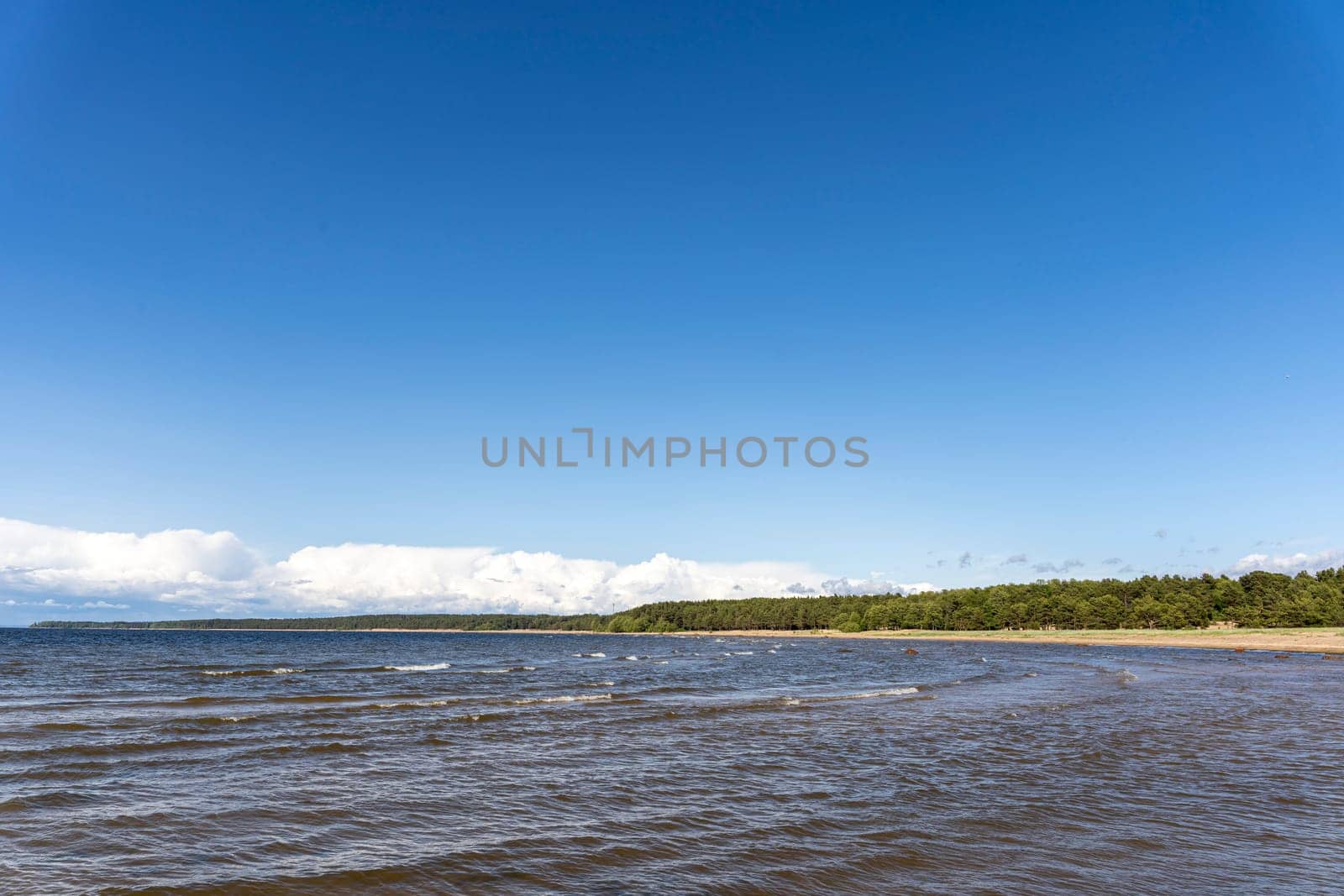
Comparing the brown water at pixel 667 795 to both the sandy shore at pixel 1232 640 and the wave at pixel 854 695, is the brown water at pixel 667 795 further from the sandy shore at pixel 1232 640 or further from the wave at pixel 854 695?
the sandy shore at pixel 1232 640

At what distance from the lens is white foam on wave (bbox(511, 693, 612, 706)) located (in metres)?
37.8

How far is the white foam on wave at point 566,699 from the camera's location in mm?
37812

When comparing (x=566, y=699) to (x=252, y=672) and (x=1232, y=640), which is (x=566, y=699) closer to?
(x=252, y=672)

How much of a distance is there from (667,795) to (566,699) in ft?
74.9

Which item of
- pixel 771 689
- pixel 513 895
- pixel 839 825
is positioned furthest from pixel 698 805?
pixel 771 689

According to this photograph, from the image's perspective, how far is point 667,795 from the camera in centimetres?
1789

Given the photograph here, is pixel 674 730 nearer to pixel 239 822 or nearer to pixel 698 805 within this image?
pixel 698 805

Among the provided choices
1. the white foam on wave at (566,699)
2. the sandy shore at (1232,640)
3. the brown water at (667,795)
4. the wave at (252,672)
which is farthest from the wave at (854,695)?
the sandy shore at (1232,640)

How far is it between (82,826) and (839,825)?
1453 centimetres

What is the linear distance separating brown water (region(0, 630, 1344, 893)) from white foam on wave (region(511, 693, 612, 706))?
12.8 inches

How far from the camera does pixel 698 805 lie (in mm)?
16906

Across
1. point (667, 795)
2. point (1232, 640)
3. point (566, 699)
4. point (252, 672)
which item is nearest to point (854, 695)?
point (566, 699)

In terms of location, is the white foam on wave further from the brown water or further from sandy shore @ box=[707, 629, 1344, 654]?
sandy shore @ box=[707, 629, 1344, 654]

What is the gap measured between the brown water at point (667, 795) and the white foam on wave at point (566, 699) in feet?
1.06
